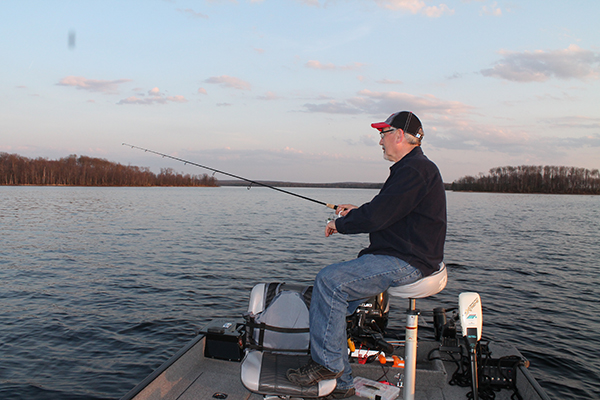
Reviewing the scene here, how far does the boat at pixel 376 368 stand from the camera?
381cm

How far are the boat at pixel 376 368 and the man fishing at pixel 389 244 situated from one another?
28.1 inches

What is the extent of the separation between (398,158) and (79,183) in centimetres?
14152

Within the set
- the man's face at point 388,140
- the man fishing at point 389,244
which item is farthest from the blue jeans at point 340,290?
the man's face at point 388,140

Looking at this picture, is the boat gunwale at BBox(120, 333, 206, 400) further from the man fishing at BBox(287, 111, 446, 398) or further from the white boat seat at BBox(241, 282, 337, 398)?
the man fishing at BBox(287, 111, 446, 398)

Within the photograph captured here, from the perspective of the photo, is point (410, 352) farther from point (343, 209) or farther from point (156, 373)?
point (156, 373)

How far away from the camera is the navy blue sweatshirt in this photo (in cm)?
286

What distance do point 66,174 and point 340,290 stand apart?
464 ft

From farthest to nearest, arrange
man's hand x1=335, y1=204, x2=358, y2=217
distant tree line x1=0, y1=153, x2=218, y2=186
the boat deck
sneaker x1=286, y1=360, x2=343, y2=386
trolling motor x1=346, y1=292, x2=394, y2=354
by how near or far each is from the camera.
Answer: distant tree line x1=0, y1=153, x2=218, y2=186 → trolling motor x1=346, y1=292, x2=394, y2=354 → the boat deck → man's hand x1=335, y1=204, x2=358, y2=217 → sneaker x1=286, y1=360, x2=343, y2=386

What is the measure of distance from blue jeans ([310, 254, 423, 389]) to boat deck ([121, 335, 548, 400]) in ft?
3.32

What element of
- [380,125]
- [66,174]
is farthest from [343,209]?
[66,174]

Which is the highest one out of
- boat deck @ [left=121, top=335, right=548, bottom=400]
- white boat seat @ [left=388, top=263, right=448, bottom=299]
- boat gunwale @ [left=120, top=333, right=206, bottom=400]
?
white boat seat @ [left=388, top=263, right=448, bottom=299]

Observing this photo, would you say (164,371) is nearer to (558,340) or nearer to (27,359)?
(27,359)

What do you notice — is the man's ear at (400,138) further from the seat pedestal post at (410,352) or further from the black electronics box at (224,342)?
the black electronics box at (224,342)

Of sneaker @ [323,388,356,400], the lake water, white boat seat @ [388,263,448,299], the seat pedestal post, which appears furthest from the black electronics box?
white boat seat @ [388,263,448,299]
